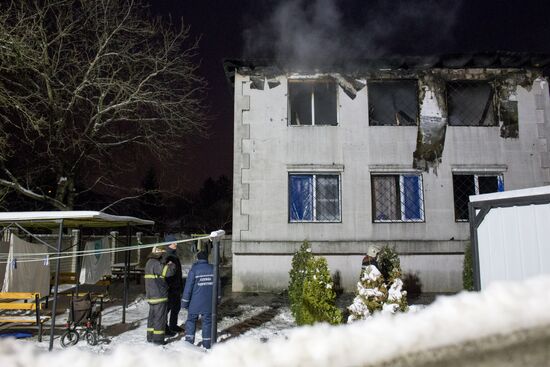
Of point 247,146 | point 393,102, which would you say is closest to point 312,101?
point 247,146

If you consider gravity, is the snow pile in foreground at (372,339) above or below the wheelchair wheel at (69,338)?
above

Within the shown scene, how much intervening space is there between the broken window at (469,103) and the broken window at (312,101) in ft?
13.7

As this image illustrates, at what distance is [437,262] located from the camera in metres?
12.6

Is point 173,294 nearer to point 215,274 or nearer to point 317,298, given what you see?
point 215,274

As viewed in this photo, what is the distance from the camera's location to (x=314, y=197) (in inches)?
512

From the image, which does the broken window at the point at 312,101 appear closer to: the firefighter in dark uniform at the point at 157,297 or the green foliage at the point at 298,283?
the green foliage at the point at 298,283

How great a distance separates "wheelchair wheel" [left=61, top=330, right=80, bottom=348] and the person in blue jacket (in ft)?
7.23

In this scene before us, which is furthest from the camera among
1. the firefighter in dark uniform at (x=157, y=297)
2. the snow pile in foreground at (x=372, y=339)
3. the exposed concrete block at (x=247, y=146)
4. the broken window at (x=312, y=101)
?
the broken window at (x=312, y=101)

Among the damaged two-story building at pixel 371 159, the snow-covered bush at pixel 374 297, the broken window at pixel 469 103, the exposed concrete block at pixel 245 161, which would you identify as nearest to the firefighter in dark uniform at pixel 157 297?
the snow-covered bush at pixel 374 297

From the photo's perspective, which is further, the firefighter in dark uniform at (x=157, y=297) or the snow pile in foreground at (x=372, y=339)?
the firefighter in dark uniform at (x=157, y=297)

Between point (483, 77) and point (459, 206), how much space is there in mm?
4504

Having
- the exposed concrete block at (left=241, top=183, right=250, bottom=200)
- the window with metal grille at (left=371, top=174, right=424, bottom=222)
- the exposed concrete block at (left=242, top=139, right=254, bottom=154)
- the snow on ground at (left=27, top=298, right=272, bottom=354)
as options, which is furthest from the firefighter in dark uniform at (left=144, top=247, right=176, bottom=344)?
the window with metal grille at (left=371, top=174, right=424, bottom=222)

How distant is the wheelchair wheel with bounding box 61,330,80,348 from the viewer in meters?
7.46

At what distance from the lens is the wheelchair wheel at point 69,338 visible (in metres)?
7.46
